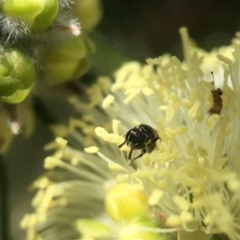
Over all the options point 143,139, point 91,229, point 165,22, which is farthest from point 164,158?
point 165,22

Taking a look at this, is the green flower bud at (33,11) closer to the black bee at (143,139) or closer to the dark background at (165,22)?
the black bee at (143,139)

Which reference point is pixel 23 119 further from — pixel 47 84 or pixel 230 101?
pixel 230 101

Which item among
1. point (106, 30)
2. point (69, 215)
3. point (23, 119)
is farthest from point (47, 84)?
point (106, 30)

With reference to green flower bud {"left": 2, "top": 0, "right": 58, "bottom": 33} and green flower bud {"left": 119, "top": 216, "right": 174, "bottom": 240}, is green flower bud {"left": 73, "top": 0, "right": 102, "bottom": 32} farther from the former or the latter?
green flower bud {"left": 119, "top": 216, "right": 174, "bottom": 240}

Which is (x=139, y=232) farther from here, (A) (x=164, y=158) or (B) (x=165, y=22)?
(B) (x=165, y=22)

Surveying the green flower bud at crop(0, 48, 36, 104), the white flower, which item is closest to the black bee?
the white flower

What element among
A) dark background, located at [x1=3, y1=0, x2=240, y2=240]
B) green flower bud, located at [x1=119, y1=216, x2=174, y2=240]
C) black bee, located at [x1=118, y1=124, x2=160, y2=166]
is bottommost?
dark background, located at [x1=3, y1=0, x2=240, y2=240]

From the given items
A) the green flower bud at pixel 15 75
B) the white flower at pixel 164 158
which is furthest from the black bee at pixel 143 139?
the green flower bud at pixel 15 75
